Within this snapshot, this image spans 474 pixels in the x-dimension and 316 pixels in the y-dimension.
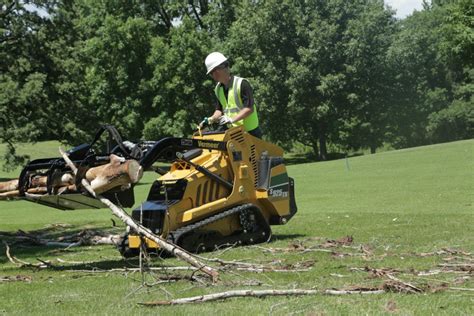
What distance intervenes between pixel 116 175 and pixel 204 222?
2026 millimetres

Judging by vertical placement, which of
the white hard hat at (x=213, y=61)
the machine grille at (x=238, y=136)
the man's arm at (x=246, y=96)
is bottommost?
the machine grille at (x=238, y=136)

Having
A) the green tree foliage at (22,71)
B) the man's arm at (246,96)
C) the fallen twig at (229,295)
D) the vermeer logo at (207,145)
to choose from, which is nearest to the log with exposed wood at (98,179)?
the vermeer logo at (207,145)

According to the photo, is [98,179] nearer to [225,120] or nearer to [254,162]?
[225,120]

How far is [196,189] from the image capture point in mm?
9555

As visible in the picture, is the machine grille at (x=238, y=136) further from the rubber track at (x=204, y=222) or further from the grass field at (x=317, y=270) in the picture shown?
the grass field at (x=317, y=270)

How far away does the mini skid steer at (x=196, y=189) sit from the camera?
327 inches

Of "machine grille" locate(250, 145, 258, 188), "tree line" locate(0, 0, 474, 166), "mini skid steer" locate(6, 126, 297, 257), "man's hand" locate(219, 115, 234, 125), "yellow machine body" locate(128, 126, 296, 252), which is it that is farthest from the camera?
"tree line" locate(0, 0, 474, 166)

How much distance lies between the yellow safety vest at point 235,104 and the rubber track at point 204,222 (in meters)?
1.30

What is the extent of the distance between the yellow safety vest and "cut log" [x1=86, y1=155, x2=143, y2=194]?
2879mm

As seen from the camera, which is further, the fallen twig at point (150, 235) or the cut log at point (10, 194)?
the cut log at point (10, 194)

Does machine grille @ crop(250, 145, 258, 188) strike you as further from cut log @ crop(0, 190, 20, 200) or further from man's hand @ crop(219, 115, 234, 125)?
cut log @ crop(0, 190, 20, 200)

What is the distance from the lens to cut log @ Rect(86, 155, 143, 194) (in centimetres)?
775

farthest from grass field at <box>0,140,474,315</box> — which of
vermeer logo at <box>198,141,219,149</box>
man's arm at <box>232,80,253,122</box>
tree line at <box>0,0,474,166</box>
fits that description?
tree line at <box>0,0,474,166</box>

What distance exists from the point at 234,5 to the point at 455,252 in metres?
53.1
